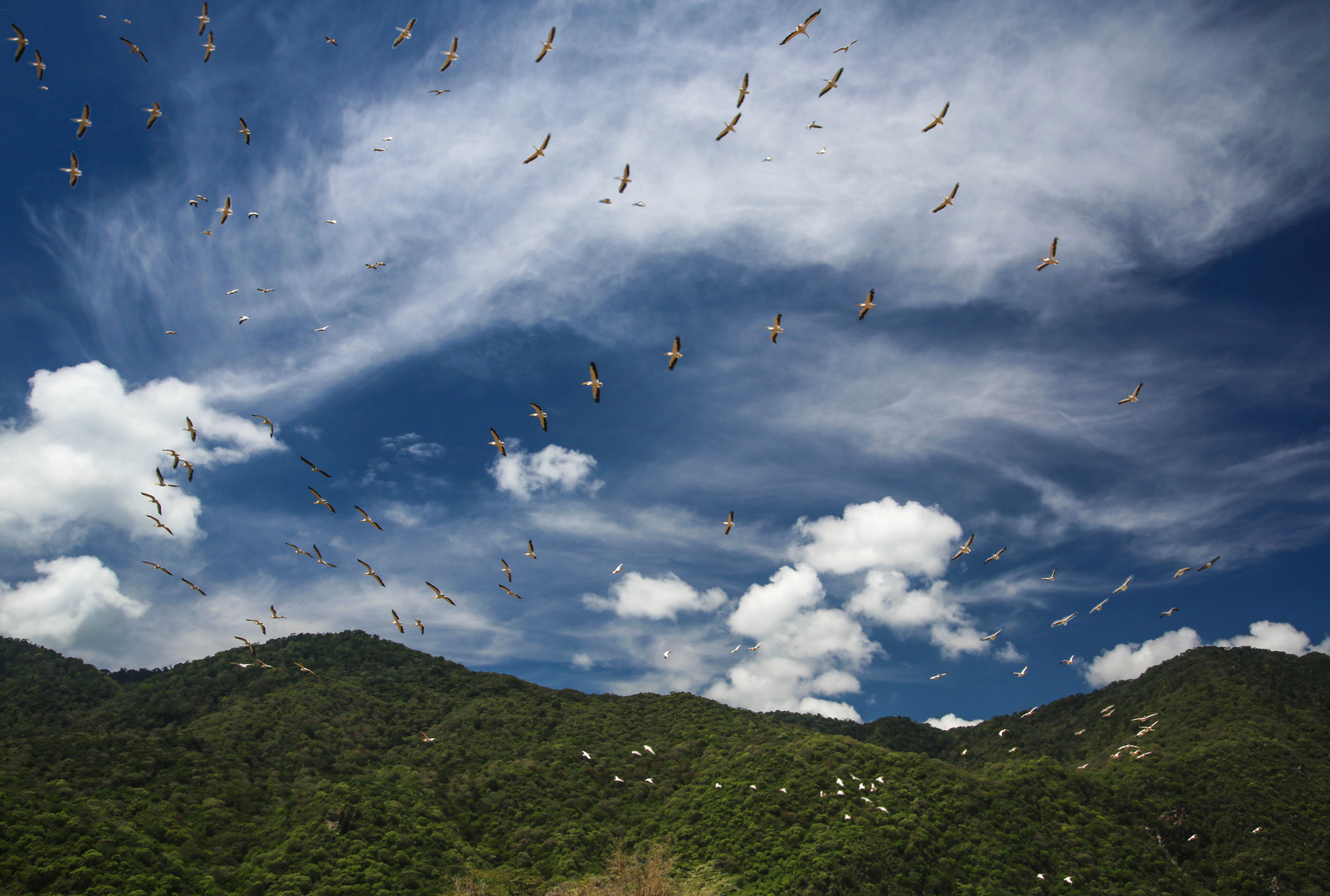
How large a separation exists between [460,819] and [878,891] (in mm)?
39217

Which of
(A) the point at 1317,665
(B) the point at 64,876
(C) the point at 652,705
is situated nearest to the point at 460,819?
(B) the point at 64,876

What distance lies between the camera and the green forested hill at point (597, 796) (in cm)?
5347

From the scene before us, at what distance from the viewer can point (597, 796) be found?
2995 inches

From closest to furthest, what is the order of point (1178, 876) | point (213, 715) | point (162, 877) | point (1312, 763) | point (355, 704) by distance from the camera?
point (162, 877), point (1178, 876), point (1312, 763), point (213, 715), point (355, 704)

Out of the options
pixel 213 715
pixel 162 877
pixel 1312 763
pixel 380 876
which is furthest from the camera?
pixel 213 715

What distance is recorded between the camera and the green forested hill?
53469 mm

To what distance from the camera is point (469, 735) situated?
9125 cm

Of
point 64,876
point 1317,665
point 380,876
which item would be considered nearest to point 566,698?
point 380,876

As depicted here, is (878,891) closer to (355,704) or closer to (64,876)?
(64,876)

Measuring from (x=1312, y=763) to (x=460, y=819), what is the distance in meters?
89.8

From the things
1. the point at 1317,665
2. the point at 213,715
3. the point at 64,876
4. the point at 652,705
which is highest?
the point at 1317,665

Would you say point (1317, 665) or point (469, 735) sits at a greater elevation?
point (1317, 665)

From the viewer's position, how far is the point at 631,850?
2601 inches

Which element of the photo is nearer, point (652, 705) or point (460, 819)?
A: point (460, 819)
